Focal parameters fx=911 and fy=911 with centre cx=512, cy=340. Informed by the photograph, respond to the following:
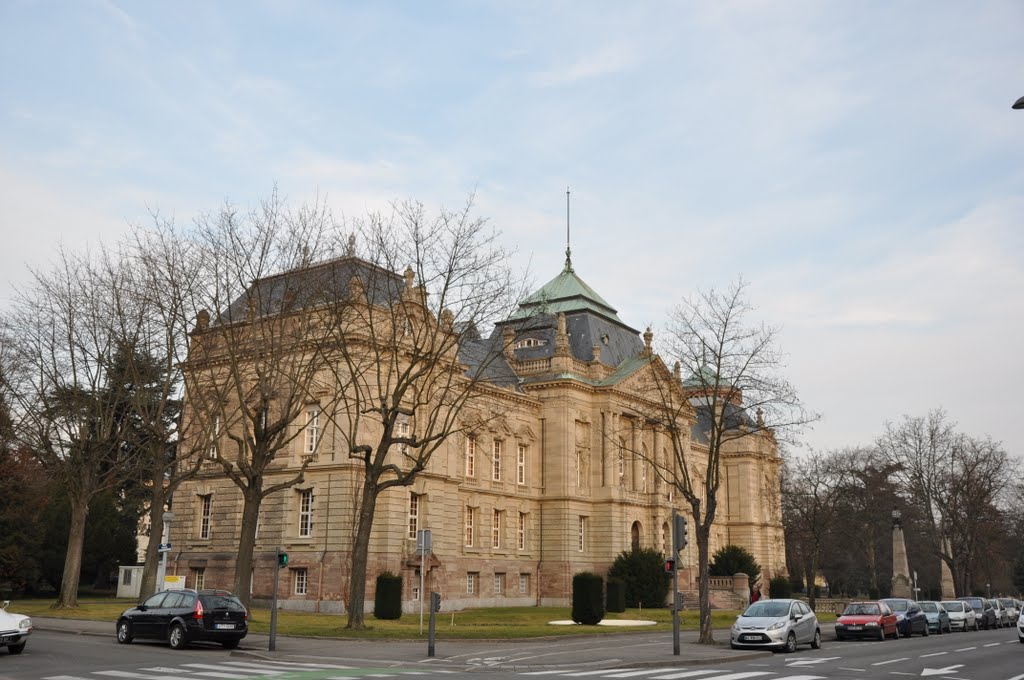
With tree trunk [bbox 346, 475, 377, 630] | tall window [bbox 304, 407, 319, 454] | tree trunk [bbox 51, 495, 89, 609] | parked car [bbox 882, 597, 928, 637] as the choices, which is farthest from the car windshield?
tree trunk [bbox 51, 495, 89, 609]

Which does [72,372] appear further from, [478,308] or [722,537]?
[722,537]

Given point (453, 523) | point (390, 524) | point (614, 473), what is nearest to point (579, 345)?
point (614, 473)

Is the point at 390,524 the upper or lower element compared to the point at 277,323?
lower

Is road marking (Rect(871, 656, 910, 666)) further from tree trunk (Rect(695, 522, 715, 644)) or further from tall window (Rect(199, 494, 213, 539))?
tall window (Rect(199, 494, 213, 539))

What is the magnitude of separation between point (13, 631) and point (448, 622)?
22.5m

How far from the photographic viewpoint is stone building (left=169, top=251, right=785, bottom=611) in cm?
4528

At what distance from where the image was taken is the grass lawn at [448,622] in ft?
97.0

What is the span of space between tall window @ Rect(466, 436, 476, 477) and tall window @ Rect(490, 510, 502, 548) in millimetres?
3349

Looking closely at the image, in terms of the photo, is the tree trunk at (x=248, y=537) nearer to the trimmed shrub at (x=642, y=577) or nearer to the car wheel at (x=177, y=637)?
the car wheel at (x=177, y=637)

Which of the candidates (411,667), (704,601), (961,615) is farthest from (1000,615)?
(411,667)

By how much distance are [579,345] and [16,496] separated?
36028mm

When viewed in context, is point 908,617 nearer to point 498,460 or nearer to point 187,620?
point 498,460

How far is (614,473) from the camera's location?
62.4 metres

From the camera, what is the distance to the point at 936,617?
139ft
